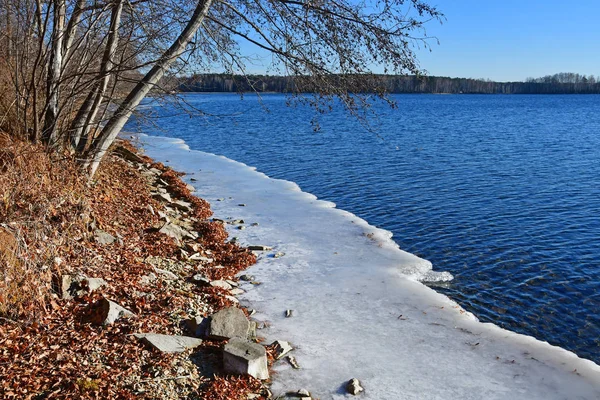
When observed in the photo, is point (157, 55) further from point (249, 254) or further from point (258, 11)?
point (249, 254)

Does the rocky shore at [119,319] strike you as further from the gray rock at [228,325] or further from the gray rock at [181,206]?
the gray rock at [181,206]

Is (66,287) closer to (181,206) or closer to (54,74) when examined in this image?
(54,74)

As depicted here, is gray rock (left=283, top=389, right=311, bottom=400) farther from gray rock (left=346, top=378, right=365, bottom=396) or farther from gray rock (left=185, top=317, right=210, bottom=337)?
gray rock (left=185, top=317, right=210, bottom=337)

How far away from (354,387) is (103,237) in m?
5.18

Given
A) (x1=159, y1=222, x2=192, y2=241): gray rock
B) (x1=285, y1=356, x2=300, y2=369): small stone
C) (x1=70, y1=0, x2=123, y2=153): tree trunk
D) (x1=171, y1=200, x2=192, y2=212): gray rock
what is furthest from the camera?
(x1=171, y1=200, x2=192, y2=212): gray rock

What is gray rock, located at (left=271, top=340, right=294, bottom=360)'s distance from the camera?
691cm

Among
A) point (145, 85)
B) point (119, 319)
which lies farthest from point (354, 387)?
point (145, 85)

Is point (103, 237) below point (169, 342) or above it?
above

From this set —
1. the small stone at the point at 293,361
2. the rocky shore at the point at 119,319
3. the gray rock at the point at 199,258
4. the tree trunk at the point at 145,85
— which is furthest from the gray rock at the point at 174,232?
the small stone at the point at 293,361

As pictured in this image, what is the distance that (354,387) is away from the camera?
20.2 feet

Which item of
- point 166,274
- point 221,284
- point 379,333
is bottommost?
point 379,333

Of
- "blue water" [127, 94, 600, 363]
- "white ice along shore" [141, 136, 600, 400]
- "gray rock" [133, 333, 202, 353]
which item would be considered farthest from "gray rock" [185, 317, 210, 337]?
"blue water" [127, 94, 600, 363]

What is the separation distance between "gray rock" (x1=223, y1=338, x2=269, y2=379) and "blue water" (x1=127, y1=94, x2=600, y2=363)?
3691mm

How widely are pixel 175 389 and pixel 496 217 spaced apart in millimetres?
11931
